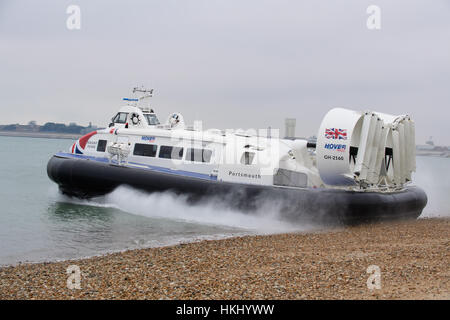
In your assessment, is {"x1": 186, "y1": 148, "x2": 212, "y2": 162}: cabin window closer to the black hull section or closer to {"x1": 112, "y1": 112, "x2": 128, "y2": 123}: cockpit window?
the black hull section

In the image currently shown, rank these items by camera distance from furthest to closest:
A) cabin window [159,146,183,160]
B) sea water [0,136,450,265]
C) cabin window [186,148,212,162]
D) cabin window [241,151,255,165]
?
cabin window [159,146,183,160]
cabin window [186,148,212,162]
cabin window [241,151,255,165]
sea water [0,136,450,265]

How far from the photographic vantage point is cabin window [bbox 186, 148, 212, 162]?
10.9 metres

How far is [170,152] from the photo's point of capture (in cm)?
1149

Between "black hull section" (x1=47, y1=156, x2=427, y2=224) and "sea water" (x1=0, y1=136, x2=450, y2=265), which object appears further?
"black hull section" (x1=47, y1=156, x2=427, y2=224)

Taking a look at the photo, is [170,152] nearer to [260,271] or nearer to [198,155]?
[198,155]

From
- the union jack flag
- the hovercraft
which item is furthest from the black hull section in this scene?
the union jack flag

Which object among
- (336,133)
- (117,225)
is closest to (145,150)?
(117,225)

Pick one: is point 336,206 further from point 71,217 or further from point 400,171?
point 71,217

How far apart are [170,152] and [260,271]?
641 cm

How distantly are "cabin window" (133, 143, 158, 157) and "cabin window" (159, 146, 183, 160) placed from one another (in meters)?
0.22

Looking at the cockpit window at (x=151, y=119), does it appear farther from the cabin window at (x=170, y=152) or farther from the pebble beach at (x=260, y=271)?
the pebble beach at (x=260, y=271)

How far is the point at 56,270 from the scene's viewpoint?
6.23 m
